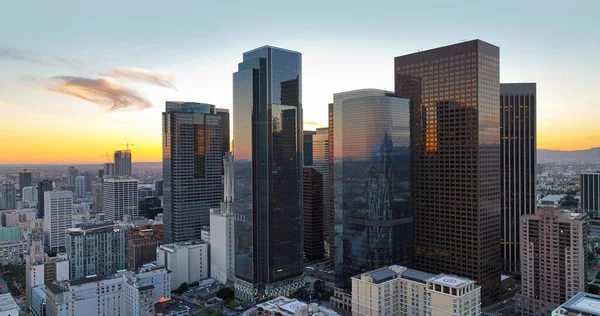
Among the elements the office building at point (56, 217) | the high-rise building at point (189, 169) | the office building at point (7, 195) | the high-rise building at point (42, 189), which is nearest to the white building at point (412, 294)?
the high-rise building at point (189, 169)

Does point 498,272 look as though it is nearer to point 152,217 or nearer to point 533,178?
point 533,178

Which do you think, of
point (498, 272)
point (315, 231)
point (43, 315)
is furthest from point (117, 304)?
point (498, 272)

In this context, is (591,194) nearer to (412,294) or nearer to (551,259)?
(551,259)

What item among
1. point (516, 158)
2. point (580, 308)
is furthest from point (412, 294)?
point (516, 158)

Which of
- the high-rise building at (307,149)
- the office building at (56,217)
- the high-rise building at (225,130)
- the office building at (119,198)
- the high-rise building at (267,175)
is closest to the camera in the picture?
the high-rise building at (267,175)

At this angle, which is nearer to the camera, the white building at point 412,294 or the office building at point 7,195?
the white building at point 412,294

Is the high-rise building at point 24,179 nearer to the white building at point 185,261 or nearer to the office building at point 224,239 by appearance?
the white building at point 185,261

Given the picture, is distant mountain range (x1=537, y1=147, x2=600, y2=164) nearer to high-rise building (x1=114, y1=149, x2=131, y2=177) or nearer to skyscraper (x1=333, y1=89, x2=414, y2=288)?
skyscraper (x1=333, y1=89, x2=414, y2=288)
